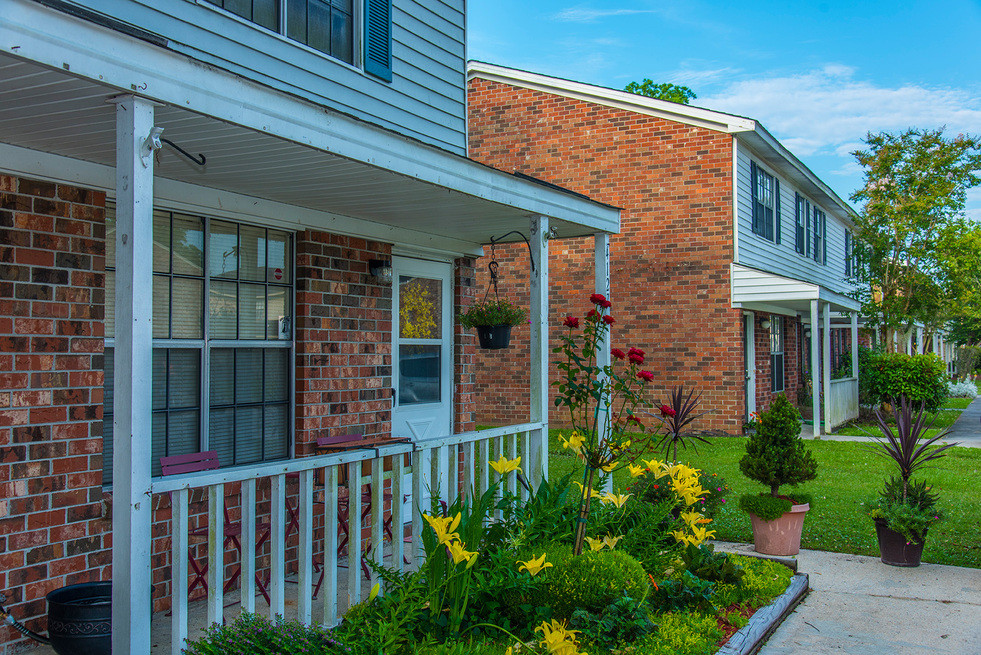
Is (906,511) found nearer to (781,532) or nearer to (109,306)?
(781,532)

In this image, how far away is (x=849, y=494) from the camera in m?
9.07

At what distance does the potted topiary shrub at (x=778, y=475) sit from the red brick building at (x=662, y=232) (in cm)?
718

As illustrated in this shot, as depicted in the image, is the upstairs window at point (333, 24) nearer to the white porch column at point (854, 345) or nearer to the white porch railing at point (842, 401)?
the white porch railing at point (842, 401)

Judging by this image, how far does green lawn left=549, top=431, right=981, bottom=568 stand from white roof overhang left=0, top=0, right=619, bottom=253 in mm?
3402

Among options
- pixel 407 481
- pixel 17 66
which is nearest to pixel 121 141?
pixel 17 66

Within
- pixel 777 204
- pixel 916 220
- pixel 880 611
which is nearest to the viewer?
pixel 880 611

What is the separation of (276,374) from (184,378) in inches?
32.5

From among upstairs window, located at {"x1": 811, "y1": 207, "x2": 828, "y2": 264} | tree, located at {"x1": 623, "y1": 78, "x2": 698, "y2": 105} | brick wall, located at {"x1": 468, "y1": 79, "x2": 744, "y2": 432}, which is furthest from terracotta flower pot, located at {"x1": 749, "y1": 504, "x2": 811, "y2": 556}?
tree, located at {"x1": 623, "y1": 78, "x2": 698, "y2": 105}

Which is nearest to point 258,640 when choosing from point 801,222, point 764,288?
point 764,288

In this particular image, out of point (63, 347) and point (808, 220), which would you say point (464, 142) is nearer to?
point (63, 347)

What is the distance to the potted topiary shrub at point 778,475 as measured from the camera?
20.3 ft

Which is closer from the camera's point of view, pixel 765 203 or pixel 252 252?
pixel 252 252

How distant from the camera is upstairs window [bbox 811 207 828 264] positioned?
20203mm

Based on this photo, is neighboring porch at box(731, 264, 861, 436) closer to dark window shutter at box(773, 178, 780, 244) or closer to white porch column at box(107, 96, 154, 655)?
dark window shutter at box(773, 178, 780, 244)
